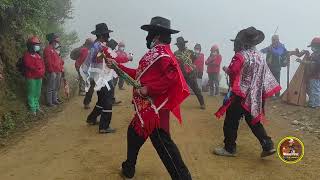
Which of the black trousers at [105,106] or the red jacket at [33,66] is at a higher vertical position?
the red jacket at [33,66]

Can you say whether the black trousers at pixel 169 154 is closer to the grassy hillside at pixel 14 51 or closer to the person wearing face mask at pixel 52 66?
the grassy hillside at pixel 14 51

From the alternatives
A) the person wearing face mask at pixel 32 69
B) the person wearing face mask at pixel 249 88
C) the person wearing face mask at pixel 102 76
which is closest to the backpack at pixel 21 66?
the person wearing face mask at pixel 32 69

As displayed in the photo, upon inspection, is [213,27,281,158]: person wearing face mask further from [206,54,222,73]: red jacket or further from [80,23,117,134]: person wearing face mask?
[206,54,222,73]: red jacket

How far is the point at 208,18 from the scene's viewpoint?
83.3 meters

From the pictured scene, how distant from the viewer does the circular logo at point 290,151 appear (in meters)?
7.59

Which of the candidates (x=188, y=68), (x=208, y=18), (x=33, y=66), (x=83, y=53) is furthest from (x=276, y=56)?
(x=208, y=18)

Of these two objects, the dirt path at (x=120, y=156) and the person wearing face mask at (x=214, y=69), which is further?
the person wearing face mask at (x=214, y=69)

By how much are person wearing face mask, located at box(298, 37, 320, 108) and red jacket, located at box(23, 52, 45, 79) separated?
7175 millimetres

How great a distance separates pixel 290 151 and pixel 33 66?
606cm

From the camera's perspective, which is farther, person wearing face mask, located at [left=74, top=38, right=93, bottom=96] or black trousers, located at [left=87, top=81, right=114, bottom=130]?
person wearing face mask, located at [left=74, top=38, right=93, bottom=96]

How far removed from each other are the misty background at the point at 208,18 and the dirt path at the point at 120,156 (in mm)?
45624

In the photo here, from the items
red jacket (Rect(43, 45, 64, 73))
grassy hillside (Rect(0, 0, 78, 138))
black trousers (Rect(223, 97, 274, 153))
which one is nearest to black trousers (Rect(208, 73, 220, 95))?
red jacket (Rect(43, 45, 64, 73))

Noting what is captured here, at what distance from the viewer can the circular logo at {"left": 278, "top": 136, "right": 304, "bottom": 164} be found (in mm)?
7593

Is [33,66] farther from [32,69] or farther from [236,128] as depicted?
[236,128]
